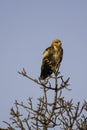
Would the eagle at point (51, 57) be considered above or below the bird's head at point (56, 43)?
below

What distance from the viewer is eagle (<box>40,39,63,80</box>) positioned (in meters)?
11.4

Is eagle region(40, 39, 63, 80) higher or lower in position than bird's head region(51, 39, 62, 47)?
lower

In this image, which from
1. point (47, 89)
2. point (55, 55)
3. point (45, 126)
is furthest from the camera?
Result: point (55, 55)

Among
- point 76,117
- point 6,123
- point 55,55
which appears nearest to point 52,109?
point 76,117

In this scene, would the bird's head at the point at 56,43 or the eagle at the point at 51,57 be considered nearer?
the eagle at the point at 51,57

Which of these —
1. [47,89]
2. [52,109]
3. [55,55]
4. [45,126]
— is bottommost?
[45,126]

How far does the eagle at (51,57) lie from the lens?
450 inches

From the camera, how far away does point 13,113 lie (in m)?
6.53

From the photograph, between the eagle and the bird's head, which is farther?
the bird's head

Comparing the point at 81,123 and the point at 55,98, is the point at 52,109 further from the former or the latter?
the point at 81,123

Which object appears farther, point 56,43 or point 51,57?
point 56,43

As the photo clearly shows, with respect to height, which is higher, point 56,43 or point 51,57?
point 56,43

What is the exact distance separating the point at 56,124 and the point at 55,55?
18.4 ft

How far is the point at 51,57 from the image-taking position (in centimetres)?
1161
